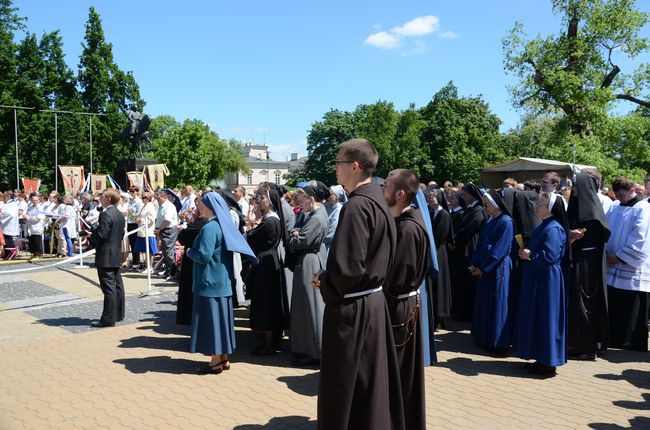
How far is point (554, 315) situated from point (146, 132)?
21.8 m

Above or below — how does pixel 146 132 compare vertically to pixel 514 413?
above

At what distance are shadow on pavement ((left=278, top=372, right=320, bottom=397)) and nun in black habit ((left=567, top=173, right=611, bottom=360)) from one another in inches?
133

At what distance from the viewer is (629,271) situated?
24.8ft

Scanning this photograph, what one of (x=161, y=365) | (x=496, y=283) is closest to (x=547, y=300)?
(x=496, y=283)

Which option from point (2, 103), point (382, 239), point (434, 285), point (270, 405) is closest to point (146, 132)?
point (434, 285)

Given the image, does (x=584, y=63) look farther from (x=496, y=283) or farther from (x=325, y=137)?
(x=325, y=137)

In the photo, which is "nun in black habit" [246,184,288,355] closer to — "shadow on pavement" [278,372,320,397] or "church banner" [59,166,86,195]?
"shadow on pavement" [278,372,320,397]

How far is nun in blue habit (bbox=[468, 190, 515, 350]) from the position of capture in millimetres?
7039

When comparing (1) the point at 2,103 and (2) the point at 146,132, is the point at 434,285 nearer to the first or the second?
(2) the point at 146,132

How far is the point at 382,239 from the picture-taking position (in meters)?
3.54

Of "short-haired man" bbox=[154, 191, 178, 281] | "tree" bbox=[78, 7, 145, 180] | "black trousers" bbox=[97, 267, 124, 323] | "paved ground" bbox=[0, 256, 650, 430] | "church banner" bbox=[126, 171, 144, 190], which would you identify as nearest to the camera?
"paved ground" bbox=[0, 256, 650, 430]

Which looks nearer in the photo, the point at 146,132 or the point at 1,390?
the point at 1,390

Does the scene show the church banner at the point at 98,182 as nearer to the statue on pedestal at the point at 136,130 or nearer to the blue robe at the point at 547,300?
the statue on pedestal at the point at 136,130

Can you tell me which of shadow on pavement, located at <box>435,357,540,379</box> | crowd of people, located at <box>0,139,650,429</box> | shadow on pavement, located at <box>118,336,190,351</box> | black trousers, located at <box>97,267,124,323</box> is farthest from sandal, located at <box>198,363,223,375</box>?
black trousers, located at <box>97,267,124,323</box>
